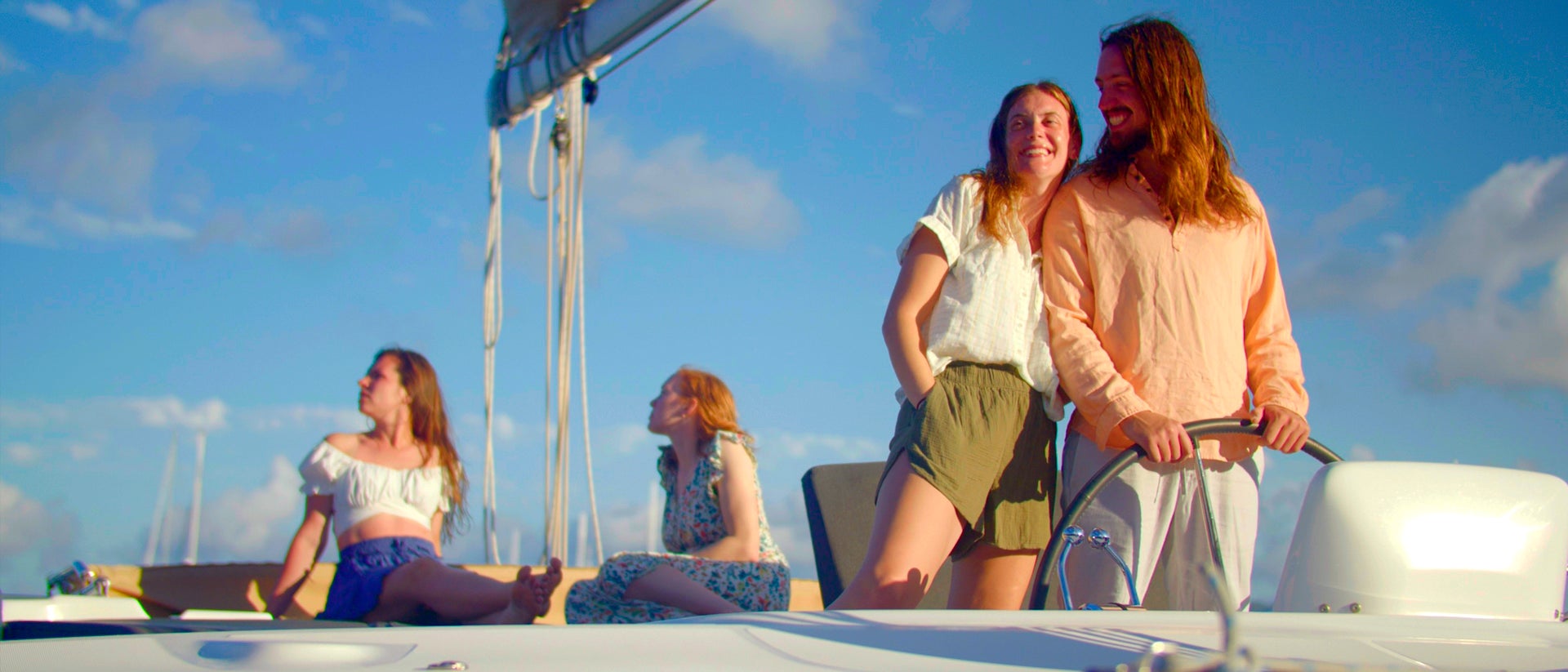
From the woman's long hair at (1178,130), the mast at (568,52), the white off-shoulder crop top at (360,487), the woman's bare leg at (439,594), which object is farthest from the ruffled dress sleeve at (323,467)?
the woman's long hair at (1178,130)

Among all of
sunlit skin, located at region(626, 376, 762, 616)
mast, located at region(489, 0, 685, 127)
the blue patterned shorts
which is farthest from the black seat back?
mast, located at region(489, 0, 685, 127)

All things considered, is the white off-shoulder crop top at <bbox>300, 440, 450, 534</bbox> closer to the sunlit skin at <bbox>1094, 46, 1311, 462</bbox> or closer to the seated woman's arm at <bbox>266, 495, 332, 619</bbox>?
the seated woman's arm at <bbox>266, 495, 332, 619</bbox>

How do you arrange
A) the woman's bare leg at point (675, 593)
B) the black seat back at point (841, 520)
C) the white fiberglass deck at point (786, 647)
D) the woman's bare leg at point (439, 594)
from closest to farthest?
the white fiberglass deck at point (786, 647), the black seat back at point (841, 520), the woman's bare leg at point (675, 593), the woman's bare leg at point (439, 594)

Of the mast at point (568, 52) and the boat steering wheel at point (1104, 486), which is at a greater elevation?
the mast at point (568, 52)

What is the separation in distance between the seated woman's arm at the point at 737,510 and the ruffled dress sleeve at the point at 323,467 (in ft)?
4.09

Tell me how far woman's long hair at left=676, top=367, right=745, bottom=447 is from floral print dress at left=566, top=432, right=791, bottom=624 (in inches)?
1.6

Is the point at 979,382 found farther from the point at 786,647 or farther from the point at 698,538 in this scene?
the point at 698,538

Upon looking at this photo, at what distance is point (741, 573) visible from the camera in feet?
11.1

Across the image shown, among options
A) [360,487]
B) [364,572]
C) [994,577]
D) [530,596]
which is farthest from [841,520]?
[360,487]

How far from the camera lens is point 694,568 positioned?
3.32 metres

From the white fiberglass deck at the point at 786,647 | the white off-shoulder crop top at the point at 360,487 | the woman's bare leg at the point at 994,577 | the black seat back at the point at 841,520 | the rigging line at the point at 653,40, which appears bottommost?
the white fiberglass deck at the point at 786,647

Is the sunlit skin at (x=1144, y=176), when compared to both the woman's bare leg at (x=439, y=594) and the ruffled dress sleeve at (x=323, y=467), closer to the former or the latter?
the woman's bare leg at (x=439, y=594)

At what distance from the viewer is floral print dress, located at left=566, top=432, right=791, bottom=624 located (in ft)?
10.8

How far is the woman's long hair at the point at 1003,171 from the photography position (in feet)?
6.59
